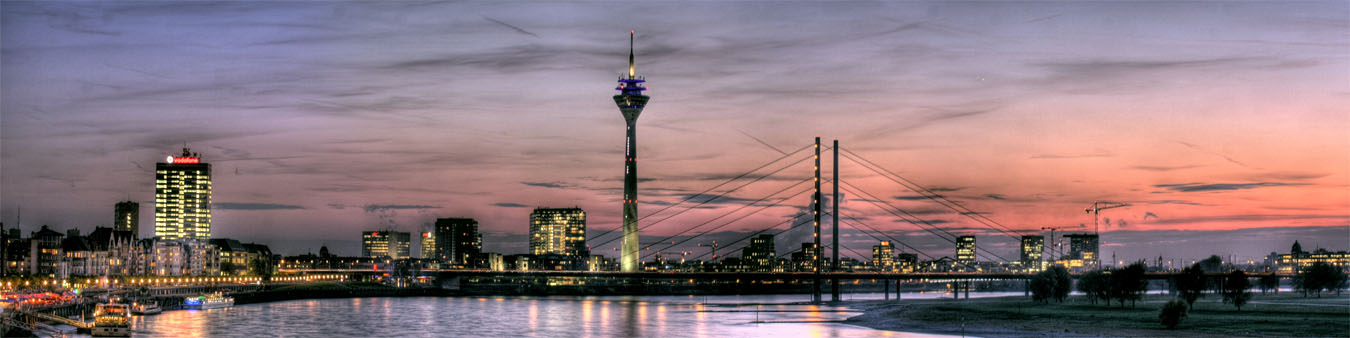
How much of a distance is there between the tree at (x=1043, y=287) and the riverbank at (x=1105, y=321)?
3.90 meters

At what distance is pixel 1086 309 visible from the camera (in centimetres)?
13725

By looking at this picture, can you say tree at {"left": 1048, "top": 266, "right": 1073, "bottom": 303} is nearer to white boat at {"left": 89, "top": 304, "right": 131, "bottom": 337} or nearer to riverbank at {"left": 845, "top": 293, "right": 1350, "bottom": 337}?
riverbank at {"left": 845, "top": 293, "right": 1350, "bottom": 337}

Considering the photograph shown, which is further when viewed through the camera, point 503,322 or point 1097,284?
point 1097,284

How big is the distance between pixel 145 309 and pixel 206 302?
24609 millimetres

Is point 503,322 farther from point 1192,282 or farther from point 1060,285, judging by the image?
point 1192,282

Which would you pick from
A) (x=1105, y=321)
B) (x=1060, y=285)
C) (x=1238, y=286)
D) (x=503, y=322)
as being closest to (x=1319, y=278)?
(x=1060, y=285)

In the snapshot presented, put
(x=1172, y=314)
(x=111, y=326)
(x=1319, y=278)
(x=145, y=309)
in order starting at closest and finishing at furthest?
1. (x=1172, y=314)
2. (x=111, y=326)
3. (x=145, y=309)
4. (x=1319, y=278)

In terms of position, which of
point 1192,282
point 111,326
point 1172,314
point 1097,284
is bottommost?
point 111,326

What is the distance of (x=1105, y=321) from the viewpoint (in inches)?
4459

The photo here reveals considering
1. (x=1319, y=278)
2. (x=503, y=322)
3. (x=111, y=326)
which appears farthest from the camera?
(x=1319, y=278)

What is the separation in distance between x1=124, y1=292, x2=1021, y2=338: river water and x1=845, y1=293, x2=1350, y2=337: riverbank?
21.9ft

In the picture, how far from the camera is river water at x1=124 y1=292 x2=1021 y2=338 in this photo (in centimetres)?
12106

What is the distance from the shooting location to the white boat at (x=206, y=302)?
177875 mm

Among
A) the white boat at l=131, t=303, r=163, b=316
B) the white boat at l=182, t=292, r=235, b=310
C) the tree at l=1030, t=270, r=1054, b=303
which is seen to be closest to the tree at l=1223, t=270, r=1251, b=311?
the tree at l=1030, t=270, r=1054, b=303
